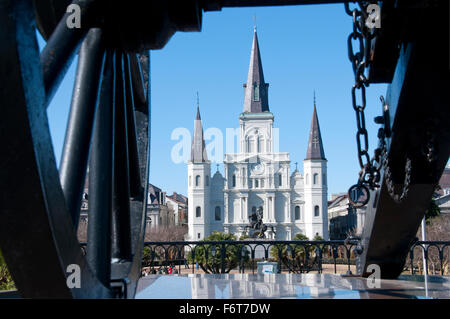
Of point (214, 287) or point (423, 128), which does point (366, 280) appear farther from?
point (423, 128)

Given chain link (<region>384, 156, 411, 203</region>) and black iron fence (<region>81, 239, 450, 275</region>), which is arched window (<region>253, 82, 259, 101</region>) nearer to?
black iron fence (<region>81, 239, 450, 275</region>)

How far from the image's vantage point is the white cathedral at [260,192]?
75.6 meters

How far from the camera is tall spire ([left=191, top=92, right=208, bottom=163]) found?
74.8m

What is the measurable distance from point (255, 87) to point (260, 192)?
57.4 ft

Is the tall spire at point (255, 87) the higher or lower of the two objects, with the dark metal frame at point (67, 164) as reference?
higher

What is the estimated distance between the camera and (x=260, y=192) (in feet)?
253

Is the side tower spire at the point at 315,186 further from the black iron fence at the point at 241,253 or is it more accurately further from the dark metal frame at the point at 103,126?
the dark metal frame at the point at 103,126

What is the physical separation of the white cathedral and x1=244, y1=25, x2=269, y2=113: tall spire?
537 centimetres
